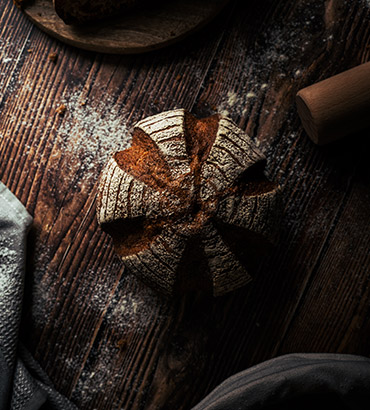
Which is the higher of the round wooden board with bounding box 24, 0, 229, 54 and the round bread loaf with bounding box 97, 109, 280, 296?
the round wooden board with bounding box 24, 0, 229, 54

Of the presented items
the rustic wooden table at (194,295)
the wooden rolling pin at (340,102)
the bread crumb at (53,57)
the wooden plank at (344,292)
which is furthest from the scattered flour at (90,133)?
the wooden plank at (344,292)

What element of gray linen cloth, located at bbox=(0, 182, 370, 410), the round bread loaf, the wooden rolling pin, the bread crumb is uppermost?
the bread crumb

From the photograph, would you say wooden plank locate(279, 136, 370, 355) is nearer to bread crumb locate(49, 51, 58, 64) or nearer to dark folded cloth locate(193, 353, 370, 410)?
dark folded cloth locate(193, 353, 370, 410)

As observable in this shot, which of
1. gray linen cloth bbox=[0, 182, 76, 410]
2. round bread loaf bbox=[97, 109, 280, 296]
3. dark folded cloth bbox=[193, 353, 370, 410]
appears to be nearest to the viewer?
round bread loaf bbox=[97, 109, 280, 296]

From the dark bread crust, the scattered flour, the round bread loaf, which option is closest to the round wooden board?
the dark bread crust

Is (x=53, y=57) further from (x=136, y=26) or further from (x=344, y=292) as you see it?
(x=344, y=292)

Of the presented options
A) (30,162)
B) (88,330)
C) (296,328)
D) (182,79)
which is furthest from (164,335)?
(182,79)

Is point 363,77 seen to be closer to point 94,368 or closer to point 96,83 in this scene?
point 96,83
